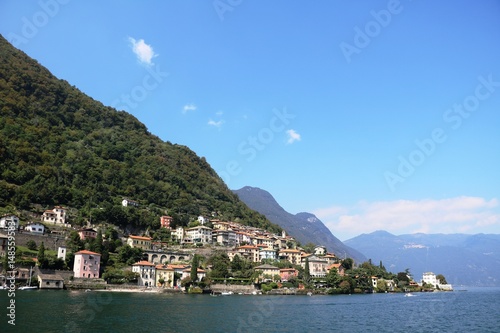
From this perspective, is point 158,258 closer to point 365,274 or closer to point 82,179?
point 82,179

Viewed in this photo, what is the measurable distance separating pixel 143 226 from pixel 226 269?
2368 centimetres

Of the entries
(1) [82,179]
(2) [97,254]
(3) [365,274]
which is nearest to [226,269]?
(2) [97,254]

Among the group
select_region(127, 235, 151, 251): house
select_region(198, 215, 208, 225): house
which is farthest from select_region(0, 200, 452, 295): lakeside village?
select_region(198, 215, 208, 225): house

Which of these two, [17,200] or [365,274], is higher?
[17,200]

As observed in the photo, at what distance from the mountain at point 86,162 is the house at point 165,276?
17.9m

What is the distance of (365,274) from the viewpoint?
293ft

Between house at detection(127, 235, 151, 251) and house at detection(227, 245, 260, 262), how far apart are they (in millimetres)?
15997

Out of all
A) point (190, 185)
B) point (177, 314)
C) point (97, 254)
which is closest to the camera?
point (177, 314)

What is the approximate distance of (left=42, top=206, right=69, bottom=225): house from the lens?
73.4 metres

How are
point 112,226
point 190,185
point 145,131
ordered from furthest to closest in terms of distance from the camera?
1. point 145,131
2. point 190,185
3. point 112,226

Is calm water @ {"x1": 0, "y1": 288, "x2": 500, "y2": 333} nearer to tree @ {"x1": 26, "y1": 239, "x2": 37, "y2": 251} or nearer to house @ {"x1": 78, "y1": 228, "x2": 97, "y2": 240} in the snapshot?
tree @ {"x1": 26, "y1": 239, "x2": 37, "y2": 251}

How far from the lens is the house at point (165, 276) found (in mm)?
68662

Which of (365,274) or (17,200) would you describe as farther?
(365,274)

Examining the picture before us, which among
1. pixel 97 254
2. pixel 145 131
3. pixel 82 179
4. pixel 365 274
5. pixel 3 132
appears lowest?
pixel 365 274
